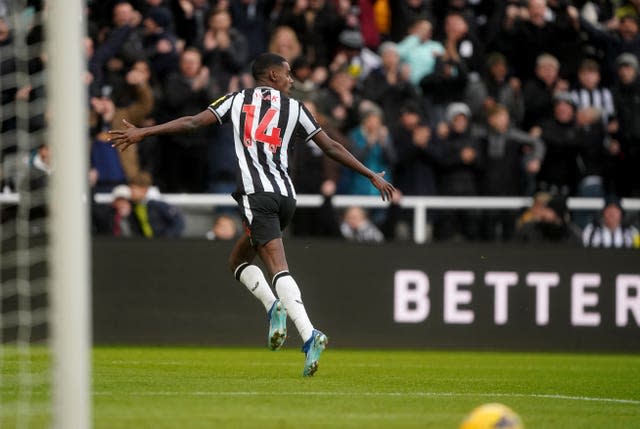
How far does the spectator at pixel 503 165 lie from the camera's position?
621 inches

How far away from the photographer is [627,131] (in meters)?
16.6

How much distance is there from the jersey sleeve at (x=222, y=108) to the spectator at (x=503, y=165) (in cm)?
628

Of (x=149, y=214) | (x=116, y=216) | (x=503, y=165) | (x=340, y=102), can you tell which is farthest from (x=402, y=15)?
(x=116, y=216)

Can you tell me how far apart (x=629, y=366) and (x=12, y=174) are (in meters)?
6.18

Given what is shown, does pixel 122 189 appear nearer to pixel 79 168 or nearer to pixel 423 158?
pixel 423 158

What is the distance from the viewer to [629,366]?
13.0 metres

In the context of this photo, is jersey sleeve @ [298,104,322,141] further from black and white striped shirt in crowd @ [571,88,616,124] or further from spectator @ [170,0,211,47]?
black and white striped shirt in crowd @ [571,88,616,124]

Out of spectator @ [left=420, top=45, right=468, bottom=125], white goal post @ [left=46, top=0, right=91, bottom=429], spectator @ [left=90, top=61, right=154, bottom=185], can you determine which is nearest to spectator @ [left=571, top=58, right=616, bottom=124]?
spectator @ [left=420, top=45, right=468, bottom=125]

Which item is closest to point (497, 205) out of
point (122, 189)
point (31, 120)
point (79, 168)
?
point (122, 189)

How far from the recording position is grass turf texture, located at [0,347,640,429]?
7.60 meters

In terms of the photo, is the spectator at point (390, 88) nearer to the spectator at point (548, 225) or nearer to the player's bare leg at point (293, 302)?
the spectator at point (548, 225)

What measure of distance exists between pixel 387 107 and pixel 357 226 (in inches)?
65.7

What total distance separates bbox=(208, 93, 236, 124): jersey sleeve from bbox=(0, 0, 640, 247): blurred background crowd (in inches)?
176

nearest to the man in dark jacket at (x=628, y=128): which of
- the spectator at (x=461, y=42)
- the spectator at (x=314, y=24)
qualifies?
the spectator at (x=461, y=42)
